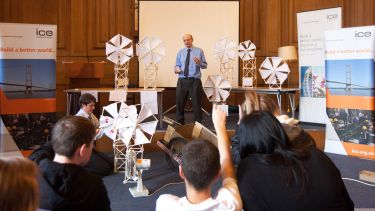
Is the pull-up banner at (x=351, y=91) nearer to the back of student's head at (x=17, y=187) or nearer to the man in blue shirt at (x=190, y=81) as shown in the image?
the man in blue shirt at (x=190, y=81)

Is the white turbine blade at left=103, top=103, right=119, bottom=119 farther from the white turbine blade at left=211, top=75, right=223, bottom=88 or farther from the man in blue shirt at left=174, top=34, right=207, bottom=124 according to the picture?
the man in blue shirt at left=174, top=34, right=207, bottom=124

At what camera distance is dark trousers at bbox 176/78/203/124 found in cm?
668

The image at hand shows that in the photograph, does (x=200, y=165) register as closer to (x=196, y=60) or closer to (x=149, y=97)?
(x=149, y=97)

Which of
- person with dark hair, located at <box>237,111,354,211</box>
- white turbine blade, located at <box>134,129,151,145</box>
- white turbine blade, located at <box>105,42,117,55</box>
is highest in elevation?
white turbine blade, located at <box>105,42,117,55</box>

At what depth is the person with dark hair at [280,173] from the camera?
1480 millimetres

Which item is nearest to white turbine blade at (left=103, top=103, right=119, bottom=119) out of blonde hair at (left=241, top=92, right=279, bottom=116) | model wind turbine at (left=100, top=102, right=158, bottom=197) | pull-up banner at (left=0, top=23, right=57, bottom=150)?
model wind turbine at (left=100, top=102, right=158, bottom=197)

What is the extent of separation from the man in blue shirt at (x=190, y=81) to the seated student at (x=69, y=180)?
4943 mm

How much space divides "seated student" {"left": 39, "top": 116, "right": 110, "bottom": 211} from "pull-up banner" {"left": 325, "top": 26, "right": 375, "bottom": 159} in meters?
3.97

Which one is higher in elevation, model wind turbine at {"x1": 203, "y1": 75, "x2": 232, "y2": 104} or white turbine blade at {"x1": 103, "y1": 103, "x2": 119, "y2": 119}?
model wind turbine at {"x1": 203, "y1": 75, "x2": 232, "y2": 104}

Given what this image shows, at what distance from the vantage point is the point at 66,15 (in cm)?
858

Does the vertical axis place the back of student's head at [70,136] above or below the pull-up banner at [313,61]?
below

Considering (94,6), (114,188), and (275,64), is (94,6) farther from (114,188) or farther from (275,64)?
(114,188)

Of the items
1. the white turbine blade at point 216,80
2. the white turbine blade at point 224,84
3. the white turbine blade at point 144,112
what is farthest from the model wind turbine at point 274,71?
the white turbine blade at point 144,112

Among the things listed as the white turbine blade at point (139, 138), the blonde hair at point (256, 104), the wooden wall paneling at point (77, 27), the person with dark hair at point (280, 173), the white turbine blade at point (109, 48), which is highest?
the wooden wall paneling at point (77, 27)
